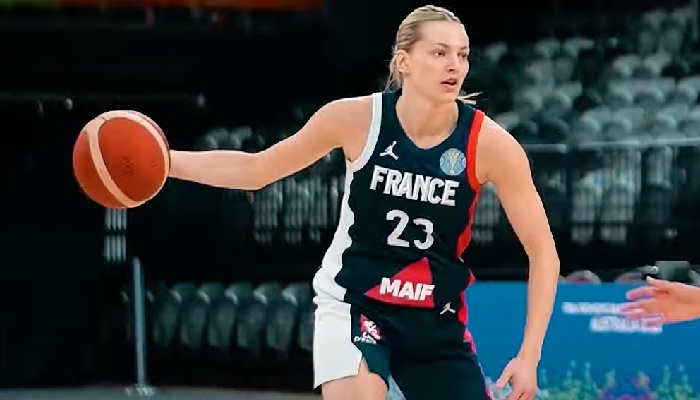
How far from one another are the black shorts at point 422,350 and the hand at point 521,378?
0.21m

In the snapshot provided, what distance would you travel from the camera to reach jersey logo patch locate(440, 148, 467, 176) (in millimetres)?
4012

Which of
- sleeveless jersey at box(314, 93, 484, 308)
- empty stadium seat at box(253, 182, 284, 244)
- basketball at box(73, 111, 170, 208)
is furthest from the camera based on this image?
empty stadium seat at box(253, 182, 284, 244)

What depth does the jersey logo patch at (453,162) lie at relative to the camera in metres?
4.01

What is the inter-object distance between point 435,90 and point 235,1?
9.02 m

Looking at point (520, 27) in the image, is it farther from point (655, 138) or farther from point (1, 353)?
point (1, 353)

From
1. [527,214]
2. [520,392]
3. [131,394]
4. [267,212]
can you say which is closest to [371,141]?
[527,214]

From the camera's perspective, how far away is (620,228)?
28.3 feet

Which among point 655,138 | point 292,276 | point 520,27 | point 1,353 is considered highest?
point 520,27

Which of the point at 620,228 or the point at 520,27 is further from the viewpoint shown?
the point at 520,27

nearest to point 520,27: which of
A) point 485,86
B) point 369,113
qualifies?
point 485,86

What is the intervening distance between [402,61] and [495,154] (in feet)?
1.33

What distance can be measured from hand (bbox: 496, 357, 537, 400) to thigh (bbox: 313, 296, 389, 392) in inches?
14.3

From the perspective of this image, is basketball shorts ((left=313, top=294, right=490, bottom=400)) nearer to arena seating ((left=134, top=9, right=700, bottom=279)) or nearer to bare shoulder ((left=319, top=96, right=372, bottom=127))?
bare shoulder ((left=319, top=96, right=372, bottom=127))

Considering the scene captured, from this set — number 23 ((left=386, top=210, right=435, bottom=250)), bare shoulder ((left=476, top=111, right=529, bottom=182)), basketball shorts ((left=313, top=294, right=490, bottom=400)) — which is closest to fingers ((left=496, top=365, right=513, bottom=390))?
basketball shorts ((left=313, top=294, right=490, bottom=400))
